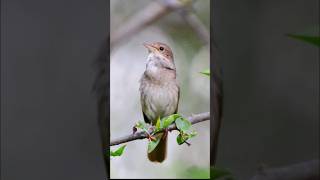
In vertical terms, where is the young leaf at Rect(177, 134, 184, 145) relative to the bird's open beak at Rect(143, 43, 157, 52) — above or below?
below

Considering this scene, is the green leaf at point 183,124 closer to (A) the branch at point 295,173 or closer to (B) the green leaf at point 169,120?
(B) the green leaf at point 169,120

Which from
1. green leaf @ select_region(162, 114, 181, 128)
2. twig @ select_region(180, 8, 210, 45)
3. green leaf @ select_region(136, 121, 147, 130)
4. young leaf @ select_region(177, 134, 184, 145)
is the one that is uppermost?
twig @ select_region(180, 8, 210, 45)

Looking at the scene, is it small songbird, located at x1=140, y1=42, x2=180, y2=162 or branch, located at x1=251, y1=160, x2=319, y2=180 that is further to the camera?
small songbird, located at x1=140, y1=42, x2=180, y2=162

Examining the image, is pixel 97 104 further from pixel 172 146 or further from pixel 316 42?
pixel 316 42

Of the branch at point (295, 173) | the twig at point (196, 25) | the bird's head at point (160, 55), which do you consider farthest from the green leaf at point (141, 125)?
the branch at point (295, 173)

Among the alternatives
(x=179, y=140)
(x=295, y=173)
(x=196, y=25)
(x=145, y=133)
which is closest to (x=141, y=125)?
(x=145, y=133)

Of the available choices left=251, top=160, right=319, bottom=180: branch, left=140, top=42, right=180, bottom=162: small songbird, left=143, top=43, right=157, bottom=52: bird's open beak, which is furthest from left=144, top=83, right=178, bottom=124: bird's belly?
left=251, top=160, right=319, bottom=180: branch

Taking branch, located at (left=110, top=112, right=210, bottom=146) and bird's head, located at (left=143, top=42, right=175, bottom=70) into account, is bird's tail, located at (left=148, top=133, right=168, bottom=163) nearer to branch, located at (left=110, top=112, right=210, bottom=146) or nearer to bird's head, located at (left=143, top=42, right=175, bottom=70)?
branch, located at (left=110, top=112, right=210, bottom=146)

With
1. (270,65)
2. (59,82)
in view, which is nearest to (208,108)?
(270,65)
